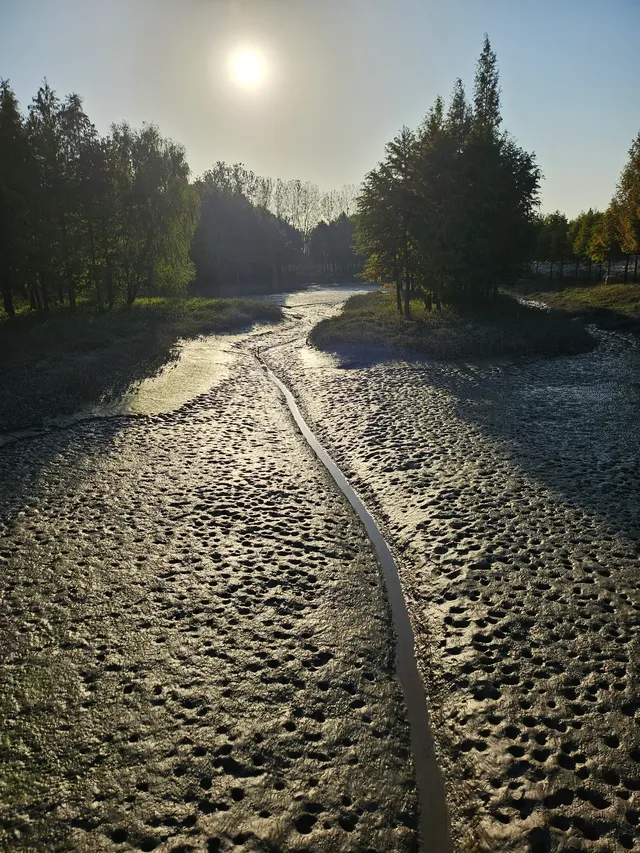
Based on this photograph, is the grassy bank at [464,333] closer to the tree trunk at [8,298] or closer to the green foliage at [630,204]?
the green foliage at [630,204]

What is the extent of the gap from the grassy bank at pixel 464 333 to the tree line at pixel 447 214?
281 centimetres

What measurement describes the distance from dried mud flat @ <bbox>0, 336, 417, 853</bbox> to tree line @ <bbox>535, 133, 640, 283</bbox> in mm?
42179

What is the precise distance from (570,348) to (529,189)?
2083cm

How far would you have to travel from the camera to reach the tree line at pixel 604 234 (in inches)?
1869

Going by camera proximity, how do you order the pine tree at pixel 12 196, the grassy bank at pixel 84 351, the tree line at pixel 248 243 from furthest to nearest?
the tree line at pixel 248 243
the pine tree at pixel 12 196
the grassy bank at pixel 84 351

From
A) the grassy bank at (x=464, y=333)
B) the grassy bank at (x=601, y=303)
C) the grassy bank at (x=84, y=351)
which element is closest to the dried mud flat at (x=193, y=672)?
the grassy bank at (x=84, y=351)

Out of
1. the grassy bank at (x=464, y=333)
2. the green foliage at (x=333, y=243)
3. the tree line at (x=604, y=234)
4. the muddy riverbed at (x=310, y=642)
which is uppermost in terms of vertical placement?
the green foliage at (x=333, y=243)

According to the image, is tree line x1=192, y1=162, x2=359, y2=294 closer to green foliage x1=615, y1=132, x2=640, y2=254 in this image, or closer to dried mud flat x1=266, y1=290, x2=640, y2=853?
green foliage x1=615, y1=132, x2=640, y2=254

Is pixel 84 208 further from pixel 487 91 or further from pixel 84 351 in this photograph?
Answer: pixel 487 91

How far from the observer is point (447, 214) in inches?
1465

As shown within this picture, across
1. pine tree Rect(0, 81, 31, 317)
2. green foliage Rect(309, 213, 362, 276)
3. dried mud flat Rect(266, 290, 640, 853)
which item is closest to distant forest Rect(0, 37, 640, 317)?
pine tree Rect(0, 81, 31, 317)

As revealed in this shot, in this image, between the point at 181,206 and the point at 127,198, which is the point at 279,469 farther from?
the point at 181,206

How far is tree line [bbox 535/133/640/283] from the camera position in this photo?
47469 millimetres

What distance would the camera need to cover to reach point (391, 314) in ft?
136
